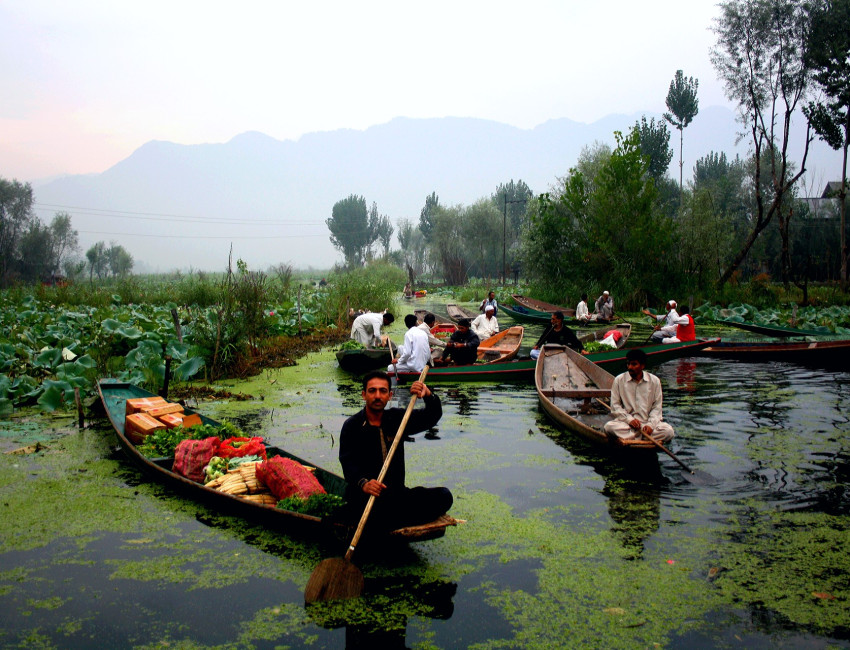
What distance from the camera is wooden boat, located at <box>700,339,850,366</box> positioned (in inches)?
464

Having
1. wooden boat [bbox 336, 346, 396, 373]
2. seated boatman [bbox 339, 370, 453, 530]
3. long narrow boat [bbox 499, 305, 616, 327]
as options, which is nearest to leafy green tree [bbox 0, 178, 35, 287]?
long narrow boat [bbox 499, 305, 616, 327]

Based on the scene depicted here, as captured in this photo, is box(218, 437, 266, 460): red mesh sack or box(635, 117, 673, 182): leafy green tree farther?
box(635, 117, 673, 182): leafy green tree

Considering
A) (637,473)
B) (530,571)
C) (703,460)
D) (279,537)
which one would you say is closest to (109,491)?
(279,537)

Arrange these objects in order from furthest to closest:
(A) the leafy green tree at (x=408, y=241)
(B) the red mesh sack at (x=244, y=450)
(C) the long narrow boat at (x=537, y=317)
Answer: (A) the leafy green tree at (x=408, y=241) < (C) the long narrow boat at (x=537, y=317) < (B) the red mesh sack at (x=244, y=450)

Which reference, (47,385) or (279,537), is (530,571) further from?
(47,385)

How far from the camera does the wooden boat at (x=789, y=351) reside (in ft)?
38.7

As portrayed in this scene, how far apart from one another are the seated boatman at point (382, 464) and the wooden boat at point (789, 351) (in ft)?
32.2

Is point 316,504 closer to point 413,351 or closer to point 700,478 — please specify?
point 700,478

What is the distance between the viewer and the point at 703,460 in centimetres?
635

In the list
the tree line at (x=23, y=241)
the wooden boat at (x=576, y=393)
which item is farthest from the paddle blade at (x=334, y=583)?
the tree line at (x=23, y=241)

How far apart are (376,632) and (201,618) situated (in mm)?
977

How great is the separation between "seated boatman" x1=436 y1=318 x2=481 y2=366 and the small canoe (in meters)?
1.08

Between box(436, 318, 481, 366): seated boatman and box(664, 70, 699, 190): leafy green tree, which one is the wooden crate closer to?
box(436, 318, 481, 366): seated boatman

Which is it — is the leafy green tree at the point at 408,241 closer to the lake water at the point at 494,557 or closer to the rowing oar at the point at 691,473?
the lake water at the point at 494,557
